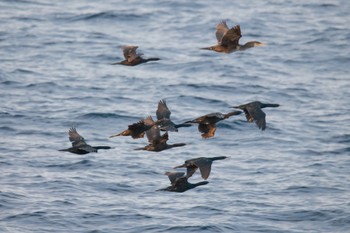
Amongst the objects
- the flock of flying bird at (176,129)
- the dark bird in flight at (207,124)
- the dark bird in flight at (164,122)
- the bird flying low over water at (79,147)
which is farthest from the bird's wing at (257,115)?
the bird flying low over water at (79,147)

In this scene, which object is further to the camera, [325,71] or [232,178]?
[325,71]

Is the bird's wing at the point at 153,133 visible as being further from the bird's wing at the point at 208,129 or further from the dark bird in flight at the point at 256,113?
the dark bird in flight at the point at 256,113

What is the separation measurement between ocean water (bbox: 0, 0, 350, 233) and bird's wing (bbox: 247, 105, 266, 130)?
2.55 m

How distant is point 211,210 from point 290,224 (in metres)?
1.54

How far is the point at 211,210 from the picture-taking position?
880 inches

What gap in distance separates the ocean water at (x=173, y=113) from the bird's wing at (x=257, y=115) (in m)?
2.55

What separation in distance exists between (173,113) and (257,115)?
27.2ft

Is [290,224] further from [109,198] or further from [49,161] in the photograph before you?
[49,161]

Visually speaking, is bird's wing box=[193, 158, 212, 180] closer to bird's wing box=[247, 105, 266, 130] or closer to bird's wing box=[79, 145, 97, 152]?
bird's wing box=[247, 105, 266, 130]

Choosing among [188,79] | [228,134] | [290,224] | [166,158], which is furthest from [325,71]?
[290,224]

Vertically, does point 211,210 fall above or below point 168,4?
below

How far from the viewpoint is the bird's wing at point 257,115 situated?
19.8 metres

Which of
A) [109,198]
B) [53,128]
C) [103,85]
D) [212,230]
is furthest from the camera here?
[103,85]

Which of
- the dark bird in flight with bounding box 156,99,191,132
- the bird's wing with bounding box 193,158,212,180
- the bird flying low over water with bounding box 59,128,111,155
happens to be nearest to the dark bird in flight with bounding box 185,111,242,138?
the dark bird in flight with bounding box 156,99,191,132
